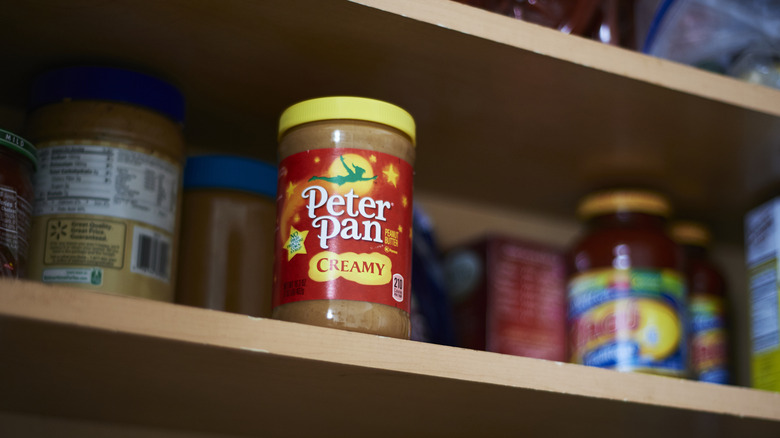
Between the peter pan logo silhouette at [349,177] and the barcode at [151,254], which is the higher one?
the peter pan logo silhouette at [349,177]

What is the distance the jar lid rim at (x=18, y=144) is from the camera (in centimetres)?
75

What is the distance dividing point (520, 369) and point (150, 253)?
354 mm

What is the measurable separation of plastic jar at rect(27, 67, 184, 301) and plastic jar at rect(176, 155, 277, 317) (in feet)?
0.12

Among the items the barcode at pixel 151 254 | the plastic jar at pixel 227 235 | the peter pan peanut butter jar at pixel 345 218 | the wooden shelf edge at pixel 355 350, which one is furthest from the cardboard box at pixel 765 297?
the barcode at pixel 151 254

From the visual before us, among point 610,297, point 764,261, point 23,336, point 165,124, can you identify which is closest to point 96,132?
point 165,124

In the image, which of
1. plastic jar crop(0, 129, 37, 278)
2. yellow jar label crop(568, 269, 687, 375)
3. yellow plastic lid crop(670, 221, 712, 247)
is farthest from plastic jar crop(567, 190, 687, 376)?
plastic jar crop(0, 129, 37, 278)

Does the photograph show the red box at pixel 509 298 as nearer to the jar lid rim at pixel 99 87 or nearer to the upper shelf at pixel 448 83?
the upper shelf at pixel 448 83

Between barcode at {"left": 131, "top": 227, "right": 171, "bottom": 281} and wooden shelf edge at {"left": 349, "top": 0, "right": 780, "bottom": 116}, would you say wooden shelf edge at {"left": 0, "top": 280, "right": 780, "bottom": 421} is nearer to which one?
barcode at {"left": 131, "top": 227, "right": 171, "bottom": 281}

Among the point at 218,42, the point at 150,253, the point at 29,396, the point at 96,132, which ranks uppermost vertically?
the point at 218,42

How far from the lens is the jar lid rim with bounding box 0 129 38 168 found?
751 mm

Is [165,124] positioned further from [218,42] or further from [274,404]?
[274,404]

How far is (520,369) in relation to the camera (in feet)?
2.57

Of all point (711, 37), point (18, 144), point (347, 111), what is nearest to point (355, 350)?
point (347, 111)

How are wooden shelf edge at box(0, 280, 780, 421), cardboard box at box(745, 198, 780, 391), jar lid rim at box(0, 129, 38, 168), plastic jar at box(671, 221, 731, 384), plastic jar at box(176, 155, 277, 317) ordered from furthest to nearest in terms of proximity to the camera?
plastic jar at box(671, 221, 731, 384) → cardboard box at box(745, 198, 780, 391) → plastic jar at box(176, 155, 277, 317) → jar lid rim at box(0, 129, 38, 168) → wooden shelf edge at box(0, 280, 780, 421)
